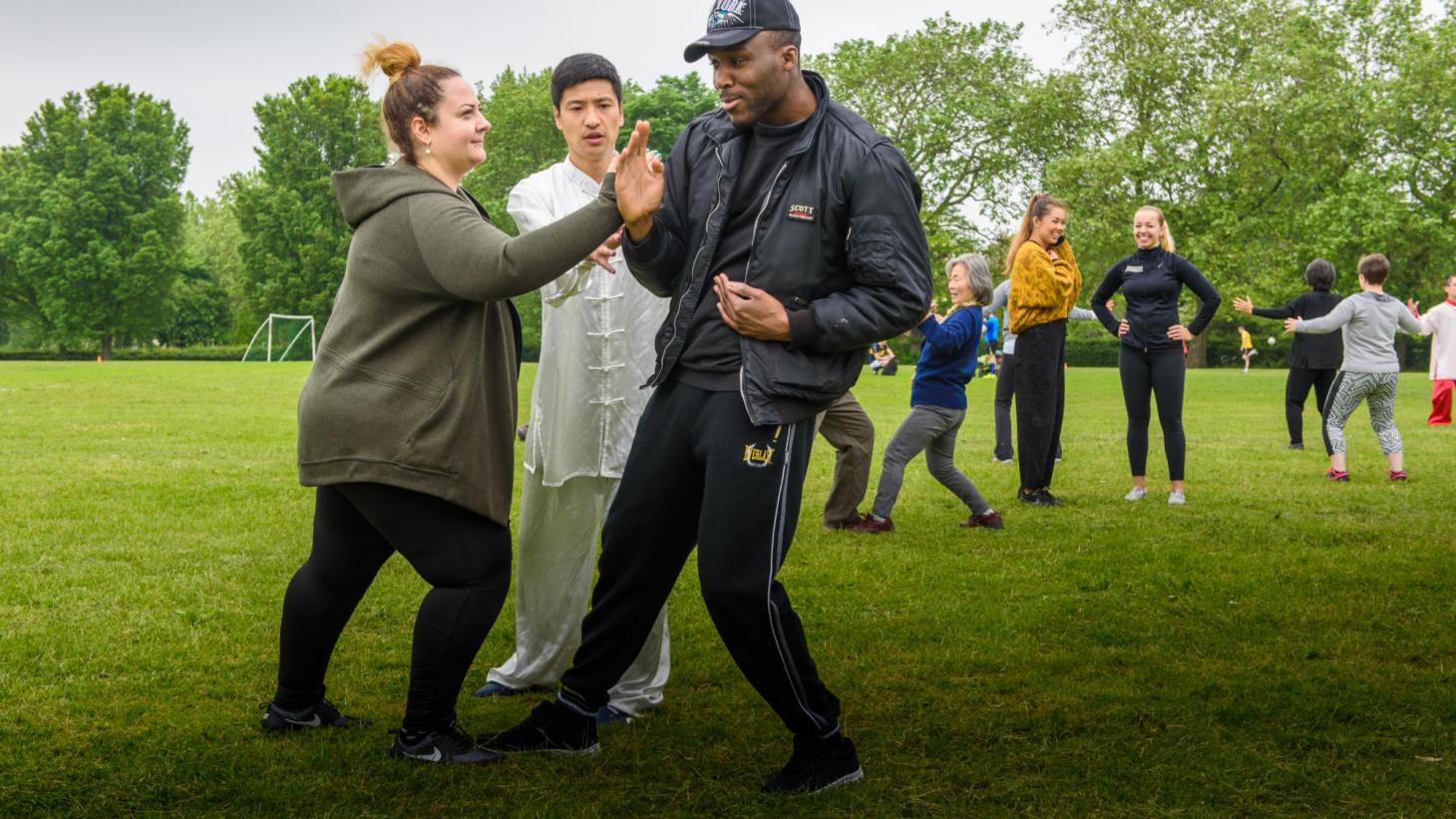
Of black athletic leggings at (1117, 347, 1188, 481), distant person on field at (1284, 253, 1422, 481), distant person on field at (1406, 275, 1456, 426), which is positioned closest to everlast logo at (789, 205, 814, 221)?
black athletic leggings at (1117, 347, 1188, 481)

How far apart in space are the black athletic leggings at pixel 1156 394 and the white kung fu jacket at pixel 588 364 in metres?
6.64

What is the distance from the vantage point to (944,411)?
9859mm

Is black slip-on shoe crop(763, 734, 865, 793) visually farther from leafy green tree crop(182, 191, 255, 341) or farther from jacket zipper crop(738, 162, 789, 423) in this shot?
leafy green tree crop(182, 191, 255, 341)

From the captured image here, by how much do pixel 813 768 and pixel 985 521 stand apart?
5.72 metres

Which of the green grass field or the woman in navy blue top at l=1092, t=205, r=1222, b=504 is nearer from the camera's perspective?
the green grass field

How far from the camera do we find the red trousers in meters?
19.7

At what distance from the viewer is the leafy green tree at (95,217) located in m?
69.1

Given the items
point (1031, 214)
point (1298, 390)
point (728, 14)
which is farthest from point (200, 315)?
point (728, 14)

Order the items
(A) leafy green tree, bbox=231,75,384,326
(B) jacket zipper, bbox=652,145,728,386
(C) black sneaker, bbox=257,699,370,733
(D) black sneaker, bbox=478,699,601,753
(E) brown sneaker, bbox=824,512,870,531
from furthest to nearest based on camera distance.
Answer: (A) leafy green tree, bbox=231,75,384,326
(E) brown sneaker, bbox=824,512,870,531
(C) black sneaker, bbox=257,699,370,733
(D) black sneaker, bbox=478,699,601,753
(B) jacket zipper, bbox=652,145,728,386

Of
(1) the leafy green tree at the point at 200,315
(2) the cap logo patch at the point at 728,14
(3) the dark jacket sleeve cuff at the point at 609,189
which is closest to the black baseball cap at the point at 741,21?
(2) the cap logo patch at the point at 728,14

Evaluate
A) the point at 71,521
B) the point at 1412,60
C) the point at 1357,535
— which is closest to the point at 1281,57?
the point at 1412,60

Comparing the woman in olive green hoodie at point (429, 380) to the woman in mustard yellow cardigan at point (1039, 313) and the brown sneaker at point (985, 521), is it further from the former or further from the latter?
the woman in mustard yellow cardigan at point (1039, 313)

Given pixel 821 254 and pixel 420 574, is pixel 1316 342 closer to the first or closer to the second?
pixel 821 254

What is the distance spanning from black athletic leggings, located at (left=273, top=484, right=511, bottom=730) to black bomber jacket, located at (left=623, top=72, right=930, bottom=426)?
0.89 meters
